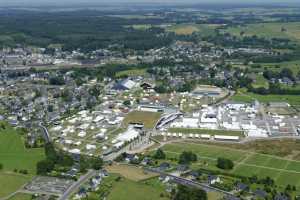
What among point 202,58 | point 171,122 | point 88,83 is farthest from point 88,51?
point 171,122

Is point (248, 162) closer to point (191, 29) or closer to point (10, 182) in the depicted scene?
point (10, 182)

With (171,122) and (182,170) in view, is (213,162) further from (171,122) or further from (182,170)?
(171,122)

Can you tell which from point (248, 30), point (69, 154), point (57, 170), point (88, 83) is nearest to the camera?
point (57, 170)

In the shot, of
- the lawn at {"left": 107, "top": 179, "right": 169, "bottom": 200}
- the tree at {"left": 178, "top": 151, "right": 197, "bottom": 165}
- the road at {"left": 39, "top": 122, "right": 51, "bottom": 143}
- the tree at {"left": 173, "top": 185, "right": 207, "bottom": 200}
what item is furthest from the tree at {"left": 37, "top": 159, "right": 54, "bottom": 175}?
the tree at {"left": 173, "top": 185, "right": 207, "bottom": 200}

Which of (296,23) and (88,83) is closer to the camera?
(88,83)

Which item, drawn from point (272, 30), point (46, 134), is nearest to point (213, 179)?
point (46, 134)

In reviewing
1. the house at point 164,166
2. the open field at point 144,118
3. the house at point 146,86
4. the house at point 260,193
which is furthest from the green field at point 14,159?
the house at point 146,86
